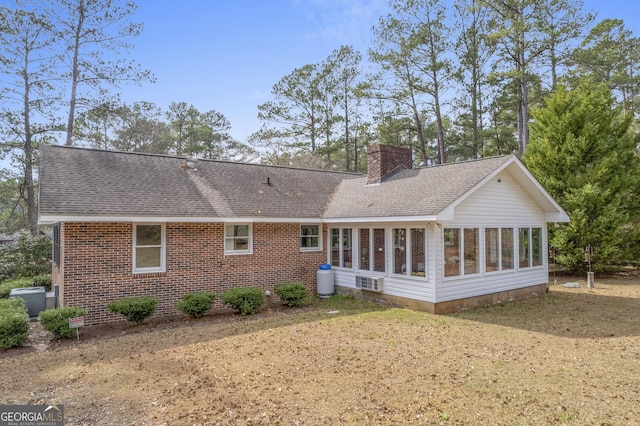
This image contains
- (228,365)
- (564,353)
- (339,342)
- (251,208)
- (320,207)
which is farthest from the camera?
(320,207)

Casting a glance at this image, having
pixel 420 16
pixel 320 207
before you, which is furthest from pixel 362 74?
pixel 320 207

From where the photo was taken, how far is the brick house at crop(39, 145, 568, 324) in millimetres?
9141

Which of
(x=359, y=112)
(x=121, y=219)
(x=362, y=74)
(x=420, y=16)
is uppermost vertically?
(x=420, y=16)

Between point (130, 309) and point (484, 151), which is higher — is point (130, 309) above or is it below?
below

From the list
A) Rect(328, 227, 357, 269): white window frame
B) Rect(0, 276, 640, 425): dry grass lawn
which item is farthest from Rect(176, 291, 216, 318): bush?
Rect(328, 227, 357, 269): white window frame

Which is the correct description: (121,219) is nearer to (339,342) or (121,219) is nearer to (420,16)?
(339,342)

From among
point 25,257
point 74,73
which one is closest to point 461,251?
point 25,257

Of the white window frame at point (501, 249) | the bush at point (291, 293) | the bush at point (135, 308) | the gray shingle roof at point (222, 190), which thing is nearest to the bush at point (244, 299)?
the bush at point (291, 293)

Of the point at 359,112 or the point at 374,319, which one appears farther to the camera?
the point at 359,112

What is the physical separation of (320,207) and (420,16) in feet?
60.3

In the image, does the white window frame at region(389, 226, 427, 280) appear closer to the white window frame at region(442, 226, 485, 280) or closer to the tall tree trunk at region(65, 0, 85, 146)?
the white window frame at region(442, 226, 485, 280)

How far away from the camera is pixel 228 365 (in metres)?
6.05

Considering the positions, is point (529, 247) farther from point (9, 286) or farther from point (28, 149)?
point (28, 149)

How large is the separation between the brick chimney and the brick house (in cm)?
6
